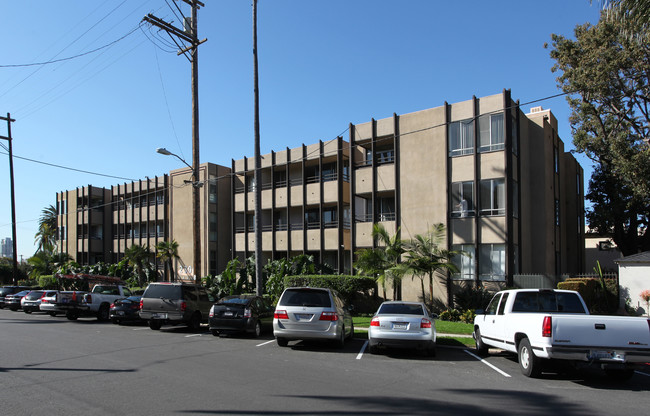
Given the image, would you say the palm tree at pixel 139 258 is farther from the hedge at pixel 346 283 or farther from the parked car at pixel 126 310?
the hedge at pixel 346 283

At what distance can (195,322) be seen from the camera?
56.1ft

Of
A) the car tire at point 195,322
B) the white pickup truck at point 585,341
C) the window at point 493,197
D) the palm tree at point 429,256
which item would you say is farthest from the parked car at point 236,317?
the window at point 493,197

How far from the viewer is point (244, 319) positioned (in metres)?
14.5

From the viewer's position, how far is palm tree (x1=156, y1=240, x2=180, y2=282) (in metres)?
34.8

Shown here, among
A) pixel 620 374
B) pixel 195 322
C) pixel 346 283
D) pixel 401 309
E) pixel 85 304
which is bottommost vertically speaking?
pixel 195 322

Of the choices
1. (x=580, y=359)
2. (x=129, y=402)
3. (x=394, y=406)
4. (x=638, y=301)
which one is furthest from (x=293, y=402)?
(x=638, y=301)

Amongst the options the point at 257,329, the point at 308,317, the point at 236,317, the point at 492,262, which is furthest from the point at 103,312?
the point at 492,262

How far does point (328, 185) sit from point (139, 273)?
738 inches

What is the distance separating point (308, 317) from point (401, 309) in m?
2.44

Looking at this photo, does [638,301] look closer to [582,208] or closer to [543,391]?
[543,391]

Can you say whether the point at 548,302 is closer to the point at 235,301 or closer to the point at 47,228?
the point at 235,301

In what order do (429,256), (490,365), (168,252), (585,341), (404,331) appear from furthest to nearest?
1. (168,252)
2. (429,256)
3. (404,331)
4. (490,365)
5. (585,341)

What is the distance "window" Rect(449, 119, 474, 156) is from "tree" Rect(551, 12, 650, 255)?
7642 millimetres

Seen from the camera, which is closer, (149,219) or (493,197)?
(493,197)
